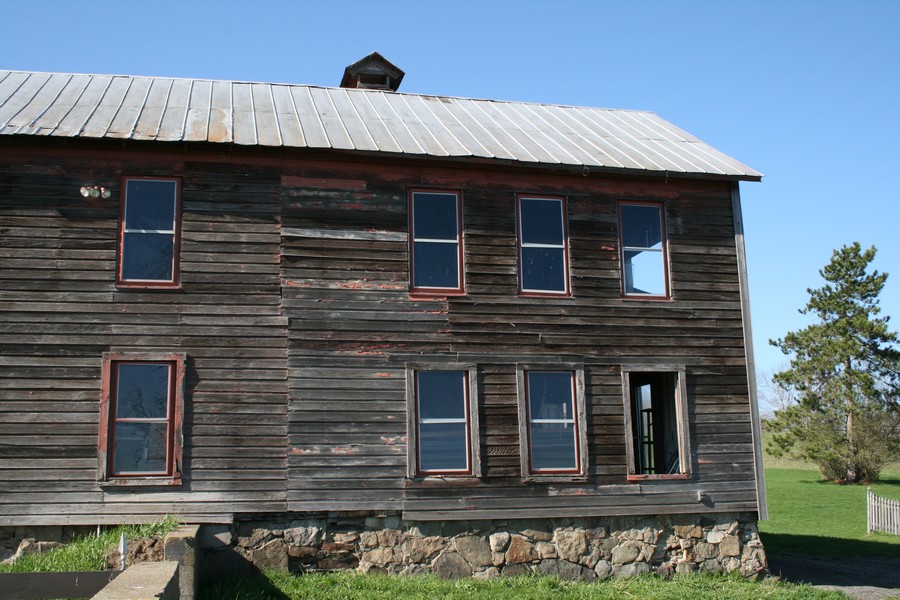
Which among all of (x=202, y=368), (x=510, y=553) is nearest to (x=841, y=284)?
(x=510, y=553)

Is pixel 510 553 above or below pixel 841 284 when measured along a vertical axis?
below

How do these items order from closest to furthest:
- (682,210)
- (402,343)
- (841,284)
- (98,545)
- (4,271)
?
(98,545) → (4,271) → (402,343) → (682,210) → (841,284)

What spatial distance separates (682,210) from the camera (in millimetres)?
15914

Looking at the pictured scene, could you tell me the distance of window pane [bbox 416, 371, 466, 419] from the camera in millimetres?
14312

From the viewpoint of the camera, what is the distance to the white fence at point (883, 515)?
1016 inches

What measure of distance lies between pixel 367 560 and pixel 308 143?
656 cm

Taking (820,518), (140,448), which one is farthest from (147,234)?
(820,518)

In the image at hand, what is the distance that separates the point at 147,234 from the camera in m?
13.8

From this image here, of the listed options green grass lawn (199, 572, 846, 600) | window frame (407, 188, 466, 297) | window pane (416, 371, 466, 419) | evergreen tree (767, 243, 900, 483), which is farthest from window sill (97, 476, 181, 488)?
evergreen tree (767, 243, 900, 483)

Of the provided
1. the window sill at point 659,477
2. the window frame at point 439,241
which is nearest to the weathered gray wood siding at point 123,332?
the window frame at point 439,241

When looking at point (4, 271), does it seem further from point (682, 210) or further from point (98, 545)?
point (682, 210)

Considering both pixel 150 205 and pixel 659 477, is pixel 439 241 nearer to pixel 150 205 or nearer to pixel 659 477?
pixel 150 205

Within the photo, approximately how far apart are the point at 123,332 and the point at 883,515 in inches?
880

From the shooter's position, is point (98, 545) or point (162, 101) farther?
point (162, 101)
